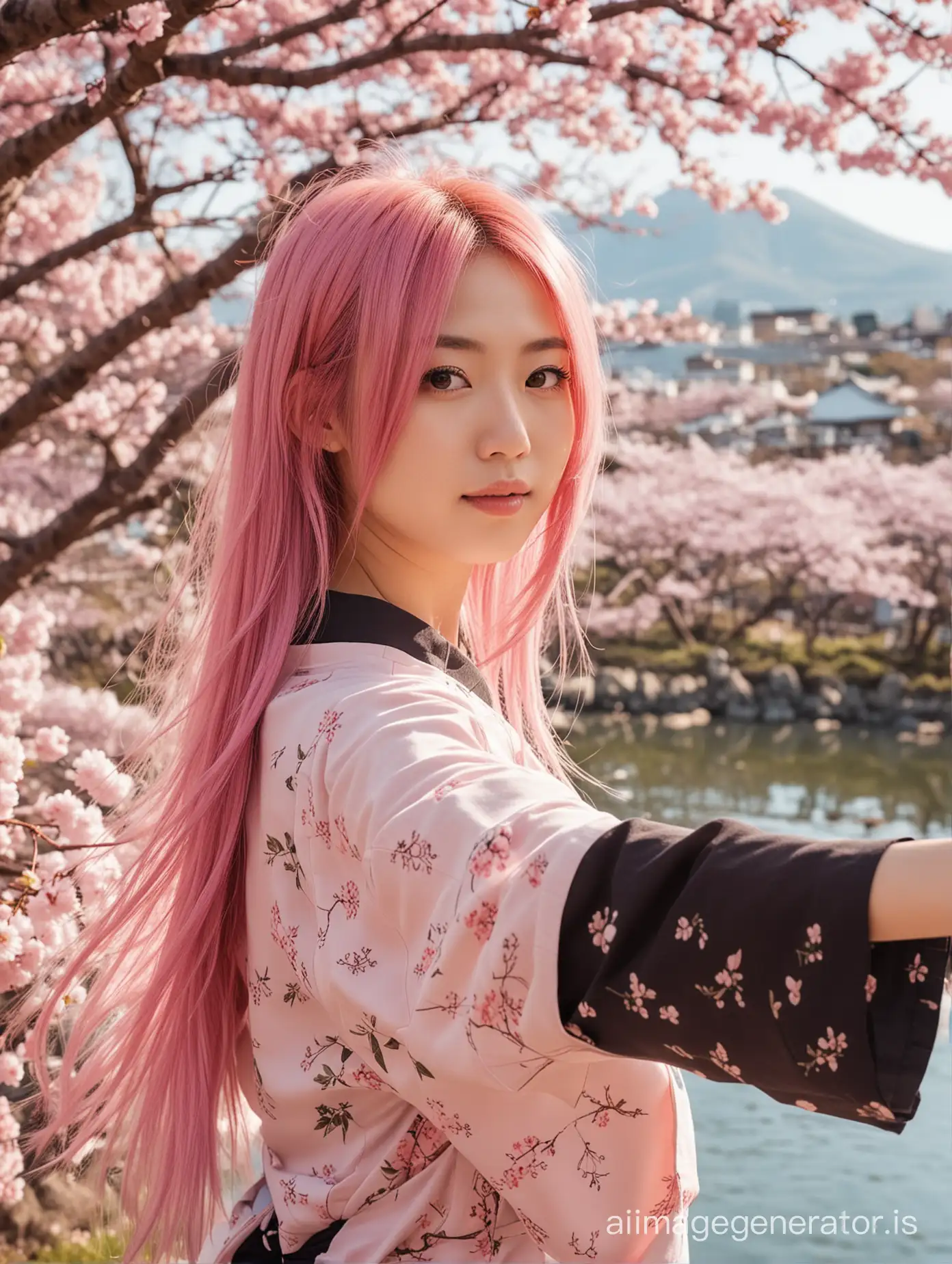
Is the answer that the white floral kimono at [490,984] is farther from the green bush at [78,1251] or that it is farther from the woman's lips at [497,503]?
the green bush at [78,1251]

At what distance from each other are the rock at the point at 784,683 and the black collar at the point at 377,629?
52.1 ft

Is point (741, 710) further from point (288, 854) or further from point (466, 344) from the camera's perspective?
point (288, 854)

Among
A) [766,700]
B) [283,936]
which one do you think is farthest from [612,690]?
[283,936]

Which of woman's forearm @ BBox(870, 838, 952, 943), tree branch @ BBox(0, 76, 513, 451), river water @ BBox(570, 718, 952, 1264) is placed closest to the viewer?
woman's forearm @ BBox(870, 838, 952, 943)

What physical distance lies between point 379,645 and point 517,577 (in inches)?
22.6

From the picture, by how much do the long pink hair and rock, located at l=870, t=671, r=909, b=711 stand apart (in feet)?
51.8

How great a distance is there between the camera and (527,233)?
160 cm

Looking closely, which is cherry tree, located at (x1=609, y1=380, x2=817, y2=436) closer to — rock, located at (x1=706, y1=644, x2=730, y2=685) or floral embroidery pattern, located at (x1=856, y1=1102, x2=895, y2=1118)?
rock, located at (x1=706, y1=644, x2=730, y2=685)

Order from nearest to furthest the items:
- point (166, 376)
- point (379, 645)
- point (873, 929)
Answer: point (873, 929), point (379, 645), point (166, 376)

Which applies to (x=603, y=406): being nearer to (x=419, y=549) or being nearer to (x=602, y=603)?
(x=419, y=549)

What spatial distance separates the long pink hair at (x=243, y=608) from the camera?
5.01 feet

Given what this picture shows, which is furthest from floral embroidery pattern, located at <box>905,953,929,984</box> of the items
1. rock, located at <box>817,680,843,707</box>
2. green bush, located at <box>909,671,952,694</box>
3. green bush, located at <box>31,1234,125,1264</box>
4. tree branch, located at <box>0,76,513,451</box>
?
green bush, located at <box>909,671,952,694</box>

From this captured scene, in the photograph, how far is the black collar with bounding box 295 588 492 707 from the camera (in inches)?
60.6

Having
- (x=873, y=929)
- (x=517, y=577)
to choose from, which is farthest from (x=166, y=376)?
(x=873, y=929)
